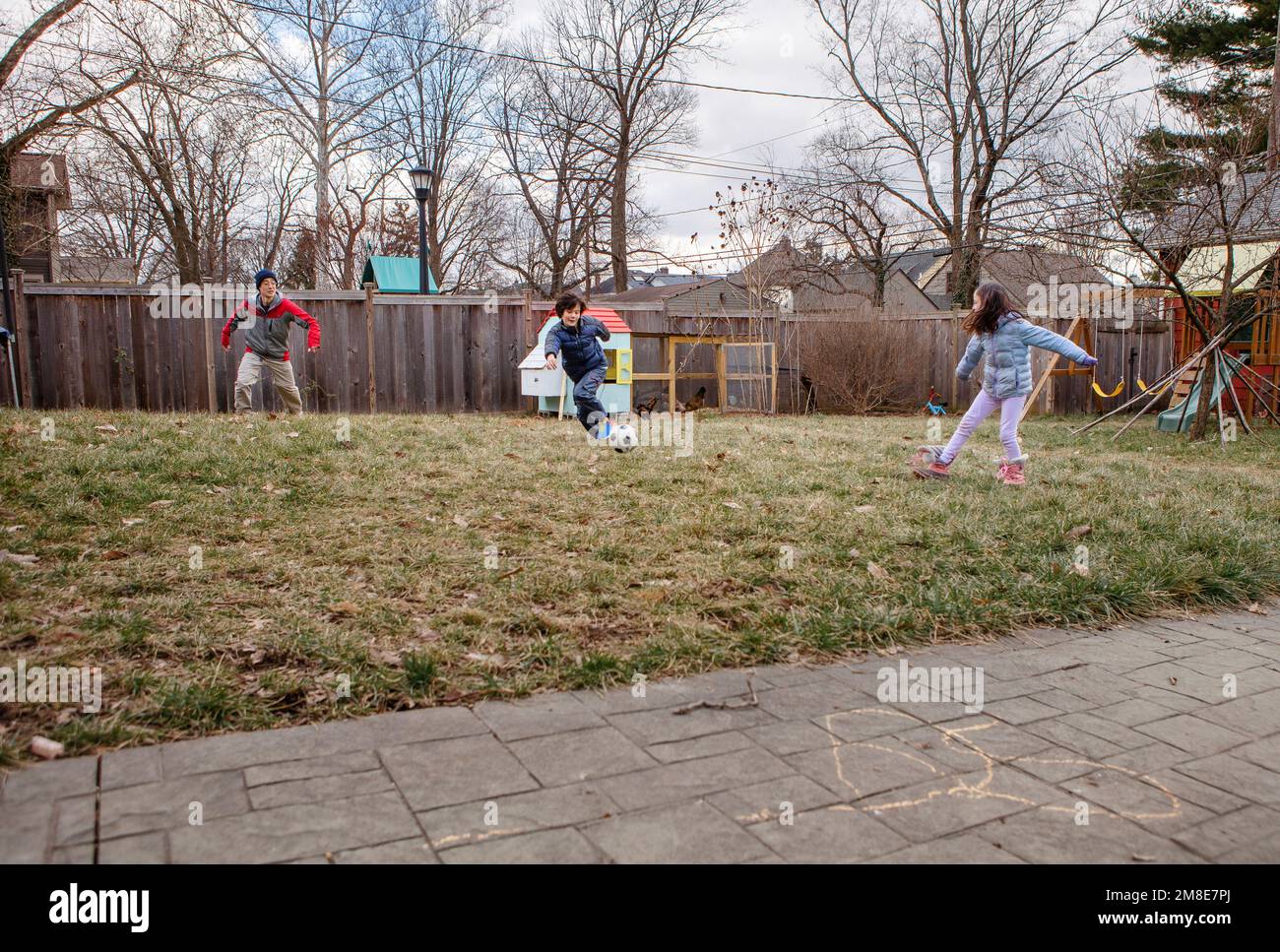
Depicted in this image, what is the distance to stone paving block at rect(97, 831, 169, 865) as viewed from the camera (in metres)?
2.12

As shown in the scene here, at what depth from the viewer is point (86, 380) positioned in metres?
13.8

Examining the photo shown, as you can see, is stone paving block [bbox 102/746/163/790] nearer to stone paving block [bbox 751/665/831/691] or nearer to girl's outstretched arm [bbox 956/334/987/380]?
stone paving block [bbox 751/665/831/691]

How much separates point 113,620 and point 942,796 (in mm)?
3073

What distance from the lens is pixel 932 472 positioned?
7.50 m

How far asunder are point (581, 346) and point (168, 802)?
A: 7.28 metres

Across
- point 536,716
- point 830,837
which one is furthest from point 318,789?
point 830,837

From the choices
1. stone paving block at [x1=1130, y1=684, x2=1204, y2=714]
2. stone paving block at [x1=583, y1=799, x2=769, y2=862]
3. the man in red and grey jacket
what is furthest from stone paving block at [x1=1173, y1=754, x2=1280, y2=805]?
the man in red and grey jacket

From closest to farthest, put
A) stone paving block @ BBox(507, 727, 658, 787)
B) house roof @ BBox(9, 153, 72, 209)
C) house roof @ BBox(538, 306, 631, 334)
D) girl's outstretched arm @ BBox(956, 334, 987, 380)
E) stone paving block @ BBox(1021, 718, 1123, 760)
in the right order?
stone paving block @ BBox(507, 727, 658, 787) → stone paving block @ BBox(1021, 718, 1123, 760) → girl's outstretched arm @ BBox(956, 334, 987, 380) → house roof @ BBox(538, 306, 631, 334) → house roof @ BBox(9, 153, 72, 209)

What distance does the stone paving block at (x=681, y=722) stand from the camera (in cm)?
290

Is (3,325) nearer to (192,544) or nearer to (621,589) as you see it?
(192,544)

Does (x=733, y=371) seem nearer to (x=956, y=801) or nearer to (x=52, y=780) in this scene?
(x=956, y=801)

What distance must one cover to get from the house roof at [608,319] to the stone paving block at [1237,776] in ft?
35.2

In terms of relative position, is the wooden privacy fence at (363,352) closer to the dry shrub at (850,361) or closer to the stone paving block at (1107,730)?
the dry shrub at (850,361)
